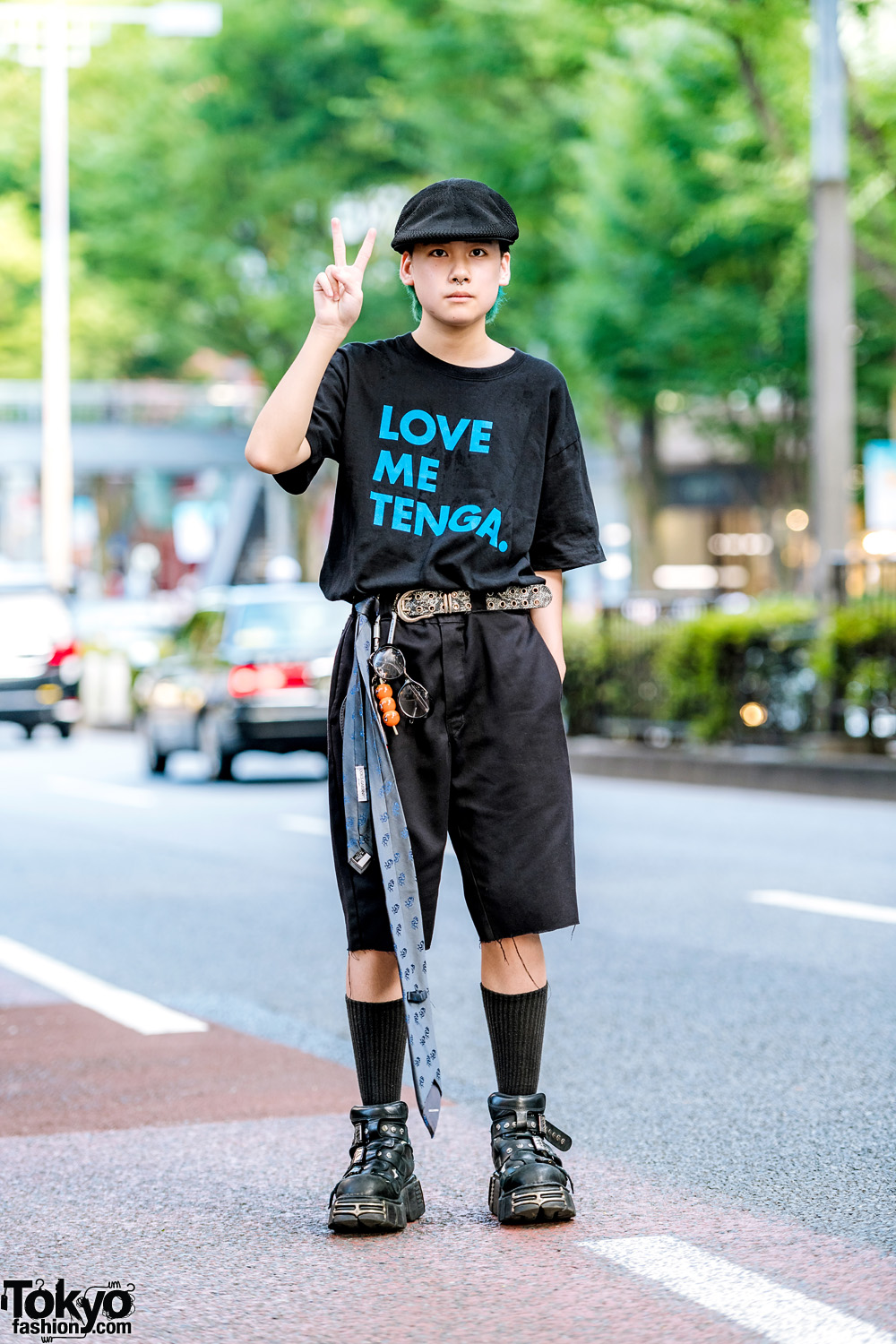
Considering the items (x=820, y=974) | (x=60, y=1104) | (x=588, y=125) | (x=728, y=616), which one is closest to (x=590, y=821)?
(x=728, y=616)

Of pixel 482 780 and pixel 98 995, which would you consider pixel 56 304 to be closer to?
pixel 98 995

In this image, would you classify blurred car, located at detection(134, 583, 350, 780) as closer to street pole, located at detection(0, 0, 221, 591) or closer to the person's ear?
street pole, located at detection(0, 0, 221, 591)

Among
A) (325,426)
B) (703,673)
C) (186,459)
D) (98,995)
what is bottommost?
(98,995)

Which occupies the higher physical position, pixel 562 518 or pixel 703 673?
pixel 562 518

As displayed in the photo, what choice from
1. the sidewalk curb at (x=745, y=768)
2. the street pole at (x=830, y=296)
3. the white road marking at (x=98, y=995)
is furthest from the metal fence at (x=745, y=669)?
the white road marking at (x=98, y=995)

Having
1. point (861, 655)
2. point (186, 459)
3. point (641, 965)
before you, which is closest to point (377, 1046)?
point (641, 965)

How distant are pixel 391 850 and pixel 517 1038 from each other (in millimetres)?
448

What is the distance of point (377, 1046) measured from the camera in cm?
398

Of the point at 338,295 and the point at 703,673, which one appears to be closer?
the point at 338,295

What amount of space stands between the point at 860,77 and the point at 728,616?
6598 mm

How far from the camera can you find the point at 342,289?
3.83 m

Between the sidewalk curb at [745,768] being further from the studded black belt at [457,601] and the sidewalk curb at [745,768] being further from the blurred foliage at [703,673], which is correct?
the studded black belt at [457,601]

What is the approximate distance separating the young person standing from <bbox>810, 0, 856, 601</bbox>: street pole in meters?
12.8

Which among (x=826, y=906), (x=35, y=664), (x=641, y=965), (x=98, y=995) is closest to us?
(x=98, y=995)
